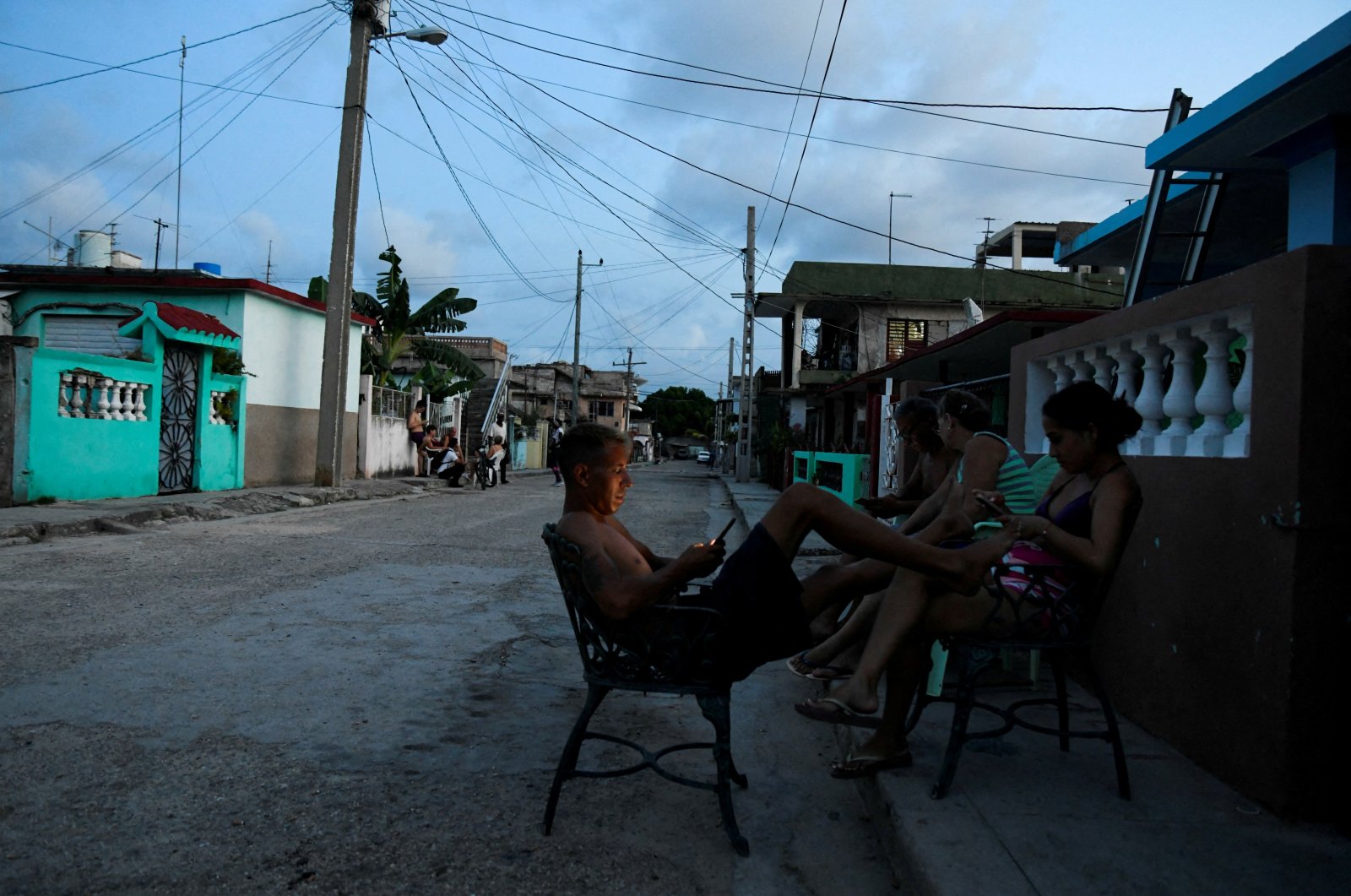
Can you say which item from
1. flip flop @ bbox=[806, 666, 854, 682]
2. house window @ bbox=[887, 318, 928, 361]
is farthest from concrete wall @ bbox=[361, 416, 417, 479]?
flip flop @ bbox=[806, 666, 854, 682]

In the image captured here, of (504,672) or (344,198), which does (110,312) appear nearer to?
(344,198)

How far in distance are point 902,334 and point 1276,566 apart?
93.6ft

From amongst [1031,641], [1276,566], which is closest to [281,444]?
[1031,641]

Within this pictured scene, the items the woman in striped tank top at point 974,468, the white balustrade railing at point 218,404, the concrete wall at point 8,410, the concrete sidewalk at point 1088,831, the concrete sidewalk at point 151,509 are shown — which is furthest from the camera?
the white balustrade railing at point 218,404

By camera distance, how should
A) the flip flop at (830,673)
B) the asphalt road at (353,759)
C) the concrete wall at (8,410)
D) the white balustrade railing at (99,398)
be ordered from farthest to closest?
the white balustrade railing at (99,398) < the concrete wall at (8,410) < the flip flop at (830,673) < the asphalt road at (353,759)

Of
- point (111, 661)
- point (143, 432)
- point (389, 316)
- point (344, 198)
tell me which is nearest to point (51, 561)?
point (111, 661)

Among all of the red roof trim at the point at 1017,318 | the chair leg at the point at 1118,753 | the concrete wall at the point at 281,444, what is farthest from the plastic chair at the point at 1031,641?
the concrete wall at the point at 281,444

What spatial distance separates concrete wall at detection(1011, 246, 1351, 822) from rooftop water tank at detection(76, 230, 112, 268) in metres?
27.8

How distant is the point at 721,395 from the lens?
222ft

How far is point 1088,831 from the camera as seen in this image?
2811mm

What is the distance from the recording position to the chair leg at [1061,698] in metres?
3.31

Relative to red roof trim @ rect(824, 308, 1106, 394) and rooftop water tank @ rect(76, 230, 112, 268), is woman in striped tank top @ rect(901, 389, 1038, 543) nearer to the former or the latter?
red roof trim @ rect(824, 308, 1106, 394)

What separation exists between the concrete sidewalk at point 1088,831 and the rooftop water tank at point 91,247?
27.6m

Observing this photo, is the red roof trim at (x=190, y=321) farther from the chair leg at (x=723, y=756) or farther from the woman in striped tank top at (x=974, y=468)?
the chair leg at (x=723, y=756)
